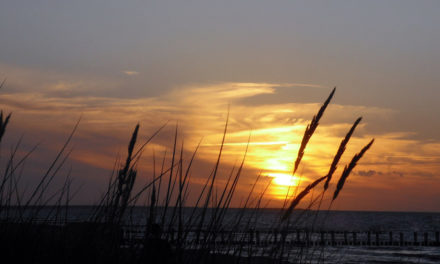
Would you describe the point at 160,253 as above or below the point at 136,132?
below

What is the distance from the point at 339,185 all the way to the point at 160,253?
1277 mm

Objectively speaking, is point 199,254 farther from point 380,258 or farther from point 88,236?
point 380,258

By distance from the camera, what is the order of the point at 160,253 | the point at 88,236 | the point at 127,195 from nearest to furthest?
1. the point at 160,253
2. the point at 88,236
3. the point at 127,195

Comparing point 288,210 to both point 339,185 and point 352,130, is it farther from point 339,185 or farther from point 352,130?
point 352,130

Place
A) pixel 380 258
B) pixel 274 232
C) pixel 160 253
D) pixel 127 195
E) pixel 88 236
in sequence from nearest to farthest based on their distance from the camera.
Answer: pixel 160 253
pixel 88 236
pixel 127 195
pixel 274 232
pixel 380 258

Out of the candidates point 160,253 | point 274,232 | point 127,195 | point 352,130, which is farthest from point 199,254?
point 352,130

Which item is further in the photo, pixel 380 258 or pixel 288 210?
pixel 380 258

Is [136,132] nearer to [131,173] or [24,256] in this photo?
[131,173]

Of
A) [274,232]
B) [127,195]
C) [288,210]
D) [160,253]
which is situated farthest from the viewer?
[274,232]

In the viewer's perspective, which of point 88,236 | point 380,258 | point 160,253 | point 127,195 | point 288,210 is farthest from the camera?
point 380,258

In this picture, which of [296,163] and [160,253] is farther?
[296,163]

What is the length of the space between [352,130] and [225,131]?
73cm

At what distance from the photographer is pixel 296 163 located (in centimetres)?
289

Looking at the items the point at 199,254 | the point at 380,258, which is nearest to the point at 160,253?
the point at 199,254
